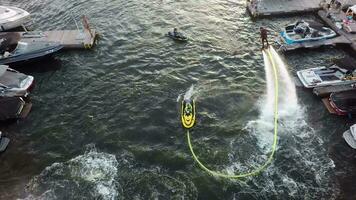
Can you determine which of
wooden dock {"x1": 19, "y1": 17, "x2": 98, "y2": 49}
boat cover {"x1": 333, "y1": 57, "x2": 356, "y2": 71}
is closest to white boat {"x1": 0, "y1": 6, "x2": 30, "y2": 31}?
wooden dock {"x1": 19, "y1": 17, "x2": 98, "y2": 49}

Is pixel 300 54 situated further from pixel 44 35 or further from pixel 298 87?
pixel 44 35

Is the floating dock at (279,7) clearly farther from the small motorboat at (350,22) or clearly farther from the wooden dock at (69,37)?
the wooden dock at (69,37)

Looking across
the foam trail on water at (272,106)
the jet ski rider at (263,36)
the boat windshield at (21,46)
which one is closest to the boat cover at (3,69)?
the boat windshield at (21,46)

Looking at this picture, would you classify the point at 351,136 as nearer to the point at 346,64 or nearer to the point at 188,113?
the point at 346,64

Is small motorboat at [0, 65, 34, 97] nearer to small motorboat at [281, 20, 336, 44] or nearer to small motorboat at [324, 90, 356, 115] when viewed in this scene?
small motorboat at [281, 20, 336, 44]

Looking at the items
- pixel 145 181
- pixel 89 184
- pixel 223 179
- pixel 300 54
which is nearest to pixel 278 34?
pixel 300 54

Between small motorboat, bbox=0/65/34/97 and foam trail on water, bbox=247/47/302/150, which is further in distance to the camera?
small motorboat, bbox=0/65/34/97
